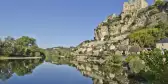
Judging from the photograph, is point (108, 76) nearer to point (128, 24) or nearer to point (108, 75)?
point (108, 75)

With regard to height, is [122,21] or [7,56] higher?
[122,21]

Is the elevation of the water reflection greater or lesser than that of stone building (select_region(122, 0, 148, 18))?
lesser

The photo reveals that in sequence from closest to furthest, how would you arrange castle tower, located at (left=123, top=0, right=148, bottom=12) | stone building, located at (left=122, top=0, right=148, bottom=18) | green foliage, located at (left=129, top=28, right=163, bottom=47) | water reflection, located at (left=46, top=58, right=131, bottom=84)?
water reflection, located at (left=46, top=58, right=131, bottom=84) < green foliage, located at (left=129, top=28, right=163, bottom=47) < stone building, located at (left=122, top=0, right=148, bottom=18) < castle tower, located at (left=123, top=0, right=148, bottom=12)

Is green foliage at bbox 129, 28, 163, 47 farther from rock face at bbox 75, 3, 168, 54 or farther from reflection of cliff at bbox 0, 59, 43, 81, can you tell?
reflection of cliff at bbox 0, 59, 43, 81

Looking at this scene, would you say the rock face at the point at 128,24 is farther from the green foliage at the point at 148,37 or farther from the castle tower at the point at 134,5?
the green foliage at the point at 148,37

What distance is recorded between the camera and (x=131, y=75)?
189ft

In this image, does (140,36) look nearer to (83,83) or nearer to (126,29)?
(126,29)

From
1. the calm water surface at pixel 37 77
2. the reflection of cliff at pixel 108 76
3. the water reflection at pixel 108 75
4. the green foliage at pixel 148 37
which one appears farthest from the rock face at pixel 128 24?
the reflection of cliff at pixel 108 76

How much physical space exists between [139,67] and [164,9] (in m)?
81.6

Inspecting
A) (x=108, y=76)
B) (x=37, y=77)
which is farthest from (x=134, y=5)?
(x=108, y=76)

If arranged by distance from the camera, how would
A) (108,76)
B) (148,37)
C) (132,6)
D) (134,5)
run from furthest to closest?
(132,6) → (134,5) → (148,37) → (108,76)

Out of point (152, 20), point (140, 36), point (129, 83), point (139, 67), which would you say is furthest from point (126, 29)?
point (129, 83)

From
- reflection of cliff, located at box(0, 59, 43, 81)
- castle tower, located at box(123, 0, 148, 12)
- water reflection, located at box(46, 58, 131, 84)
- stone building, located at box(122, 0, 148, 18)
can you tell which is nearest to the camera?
water reflection, located at box(46, 58, 131, 84)

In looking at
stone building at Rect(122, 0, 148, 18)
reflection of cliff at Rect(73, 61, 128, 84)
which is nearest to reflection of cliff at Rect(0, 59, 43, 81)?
reflection of cliff at Rect(73, 61, 128, 84)
